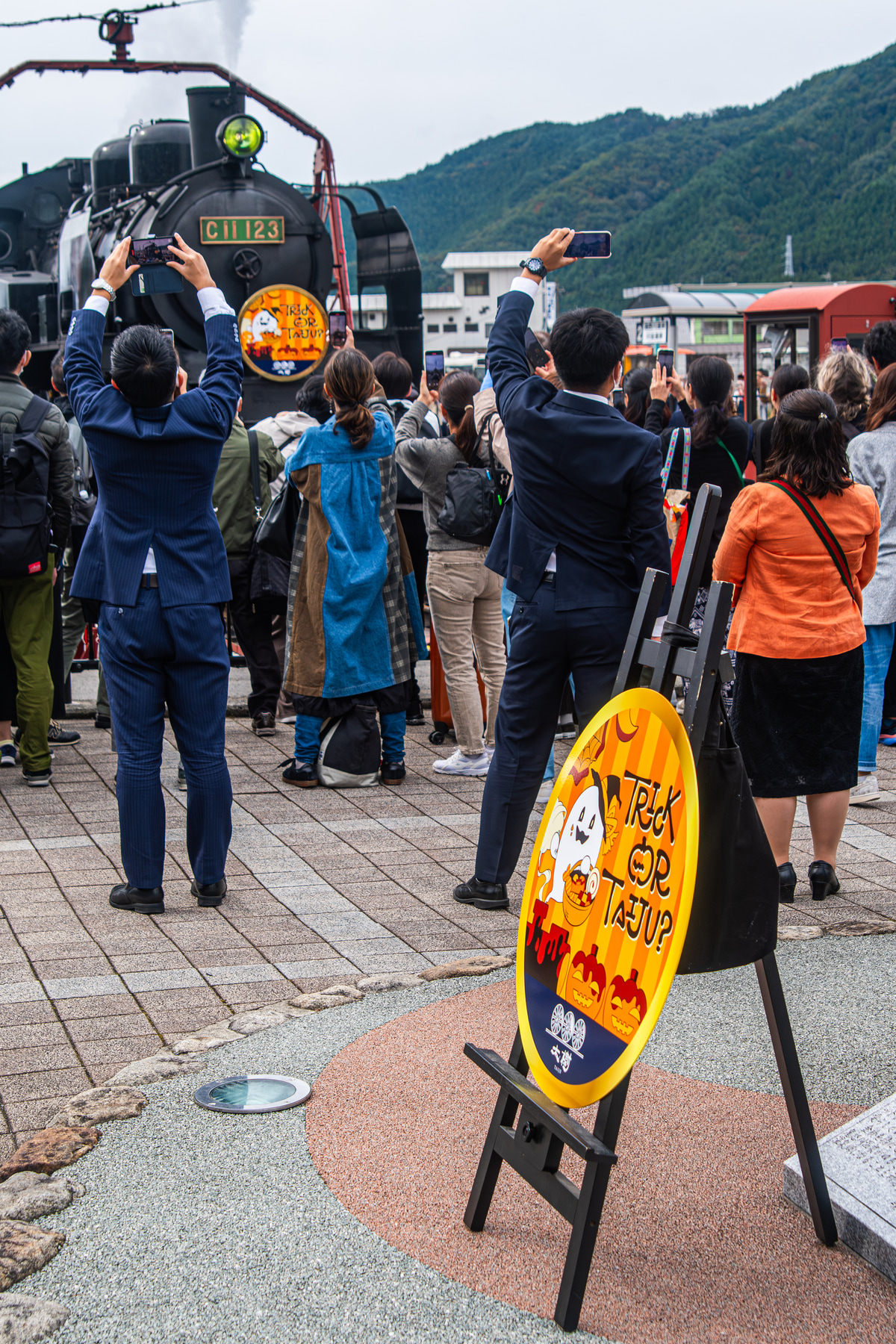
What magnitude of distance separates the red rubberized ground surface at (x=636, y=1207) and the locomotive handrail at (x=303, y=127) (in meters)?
9.47

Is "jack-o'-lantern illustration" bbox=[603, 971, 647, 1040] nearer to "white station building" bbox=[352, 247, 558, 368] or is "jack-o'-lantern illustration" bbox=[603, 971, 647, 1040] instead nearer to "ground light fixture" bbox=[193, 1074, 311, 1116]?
"ground light fixture" bbox=[193, 1074, 311, 1116]

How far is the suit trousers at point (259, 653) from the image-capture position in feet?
24.4

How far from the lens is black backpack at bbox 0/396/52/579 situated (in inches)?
237

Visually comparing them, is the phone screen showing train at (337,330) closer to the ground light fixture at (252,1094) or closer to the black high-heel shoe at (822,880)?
the black high-heel shoe at (822,880)

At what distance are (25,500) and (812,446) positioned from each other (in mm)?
3539

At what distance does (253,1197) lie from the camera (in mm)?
2771

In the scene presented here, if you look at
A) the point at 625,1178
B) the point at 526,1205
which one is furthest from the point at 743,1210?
the point at 526,1205

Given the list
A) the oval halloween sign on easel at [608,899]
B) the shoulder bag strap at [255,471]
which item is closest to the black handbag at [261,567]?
the shoulder bag strap at [255,471]

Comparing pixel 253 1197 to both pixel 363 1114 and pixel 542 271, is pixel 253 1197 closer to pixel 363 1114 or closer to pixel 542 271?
pixel 363 1114

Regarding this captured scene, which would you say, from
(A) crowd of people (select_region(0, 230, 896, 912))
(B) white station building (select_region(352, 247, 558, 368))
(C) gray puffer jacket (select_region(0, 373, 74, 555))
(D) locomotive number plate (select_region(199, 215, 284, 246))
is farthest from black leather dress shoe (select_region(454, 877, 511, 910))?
(B) white station building (select_region(352, 247, 558, 368))

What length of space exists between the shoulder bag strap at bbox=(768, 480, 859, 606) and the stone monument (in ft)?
7.11

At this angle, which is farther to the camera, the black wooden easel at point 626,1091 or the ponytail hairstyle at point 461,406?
the ponytail hairstyle at point 461,406

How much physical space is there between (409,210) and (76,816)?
124640 mm

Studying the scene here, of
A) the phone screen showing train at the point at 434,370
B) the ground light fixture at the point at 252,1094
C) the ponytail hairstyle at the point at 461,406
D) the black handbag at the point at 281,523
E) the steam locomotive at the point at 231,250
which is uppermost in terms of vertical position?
the steam locomotive at the point at 231,250
